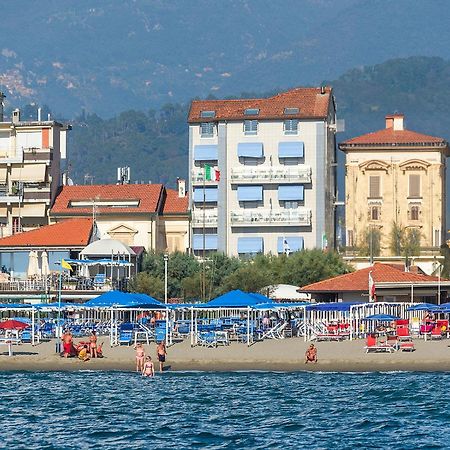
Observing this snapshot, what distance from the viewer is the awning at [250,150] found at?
12344cm

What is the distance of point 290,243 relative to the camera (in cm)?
12238

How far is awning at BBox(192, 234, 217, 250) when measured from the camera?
12362 centimetres

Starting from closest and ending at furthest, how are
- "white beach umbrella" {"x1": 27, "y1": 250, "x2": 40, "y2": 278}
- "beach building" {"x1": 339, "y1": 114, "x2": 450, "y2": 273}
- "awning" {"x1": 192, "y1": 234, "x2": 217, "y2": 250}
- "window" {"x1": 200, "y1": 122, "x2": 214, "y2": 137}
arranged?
1. "white beach umbrella" {"x1": 27, "y1": 250, "x2": 40, "y2": 278}
2. "awning" {"x1": 192, "y1": 234, "x2": 217, "y2": 250}
3. "window" {"x1": 200, "y1": 122, "x2": 214, "y2": 137}
4. "beach building" {"x1": 339, "y1": 114, "x2": 450, "y2": 273}

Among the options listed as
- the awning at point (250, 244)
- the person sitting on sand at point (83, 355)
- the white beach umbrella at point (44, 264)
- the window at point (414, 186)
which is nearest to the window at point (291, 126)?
the awning at point (250, 244)

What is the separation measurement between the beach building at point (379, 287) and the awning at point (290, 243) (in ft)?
102

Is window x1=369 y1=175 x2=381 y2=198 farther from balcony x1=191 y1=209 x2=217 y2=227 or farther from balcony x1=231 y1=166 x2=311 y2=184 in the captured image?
balcony x1=191 y1=209 x2=217 y2=227

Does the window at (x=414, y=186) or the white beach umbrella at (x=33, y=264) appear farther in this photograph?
the window at (x=414, y=186)

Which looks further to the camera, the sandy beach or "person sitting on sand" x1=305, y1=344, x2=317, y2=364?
"person sitting on sand" x1=305, y1=344, x2=317, y2=364

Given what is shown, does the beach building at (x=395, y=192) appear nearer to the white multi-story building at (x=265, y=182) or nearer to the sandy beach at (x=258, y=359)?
the white multi-story building at (x=265, y=182)

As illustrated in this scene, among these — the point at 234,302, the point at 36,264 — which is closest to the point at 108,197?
the point at 36,264

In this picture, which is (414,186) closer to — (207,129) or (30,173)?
(207,129)

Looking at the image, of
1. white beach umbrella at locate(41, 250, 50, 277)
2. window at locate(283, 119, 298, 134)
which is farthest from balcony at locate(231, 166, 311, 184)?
white beach umbrella at locate(41, 250, 50, 277)

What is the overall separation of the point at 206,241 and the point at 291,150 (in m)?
9.55

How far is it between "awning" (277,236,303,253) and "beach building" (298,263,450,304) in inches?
1228
